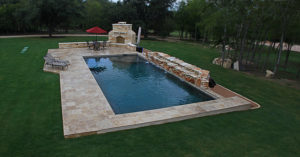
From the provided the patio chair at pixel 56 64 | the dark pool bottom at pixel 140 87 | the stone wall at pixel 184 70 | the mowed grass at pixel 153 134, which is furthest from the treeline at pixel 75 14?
the mowed grass at pixel 153 134

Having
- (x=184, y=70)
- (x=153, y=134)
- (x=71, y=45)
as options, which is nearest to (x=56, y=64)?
(x=184, y=70)

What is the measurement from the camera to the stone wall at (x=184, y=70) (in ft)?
36.8

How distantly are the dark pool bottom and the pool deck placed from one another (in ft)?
2.61

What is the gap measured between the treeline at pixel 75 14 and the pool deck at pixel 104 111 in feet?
75.1

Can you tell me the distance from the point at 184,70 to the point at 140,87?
11.5 feet

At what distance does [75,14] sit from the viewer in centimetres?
3177

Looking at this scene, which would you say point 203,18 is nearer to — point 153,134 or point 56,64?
point 56,64

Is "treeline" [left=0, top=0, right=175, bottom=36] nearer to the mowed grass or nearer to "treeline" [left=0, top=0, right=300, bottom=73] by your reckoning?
"treeline" [left=0, top=0, right=300, bottom=73]

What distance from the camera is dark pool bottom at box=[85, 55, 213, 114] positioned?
910 cm

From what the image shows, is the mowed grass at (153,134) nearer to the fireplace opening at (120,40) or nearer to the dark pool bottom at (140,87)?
the dark pool bottom at (140,87)

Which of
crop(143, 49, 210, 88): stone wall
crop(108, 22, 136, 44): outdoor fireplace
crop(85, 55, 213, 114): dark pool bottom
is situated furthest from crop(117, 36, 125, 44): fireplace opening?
crop(85, 55, 213, 114): dark pool bottom

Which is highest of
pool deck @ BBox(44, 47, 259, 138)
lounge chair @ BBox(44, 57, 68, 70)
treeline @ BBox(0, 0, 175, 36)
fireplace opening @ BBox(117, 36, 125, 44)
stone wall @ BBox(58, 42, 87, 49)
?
treeline @ BBox(0, 0, 175, 36)

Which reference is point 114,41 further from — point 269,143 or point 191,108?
point 269,143

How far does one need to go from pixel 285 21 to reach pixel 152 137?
12571 millimetres
